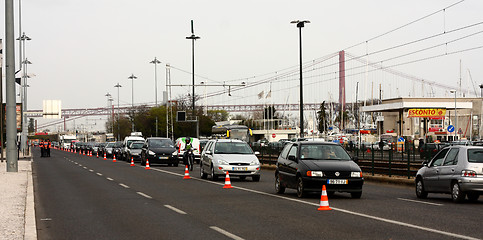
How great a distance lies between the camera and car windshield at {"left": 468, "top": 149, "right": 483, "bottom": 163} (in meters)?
17.9

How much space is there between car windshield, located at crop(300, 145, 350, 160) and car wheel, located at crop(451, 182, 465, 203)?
3.24 meters

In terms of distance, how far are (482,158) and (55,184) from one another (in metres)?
16.3

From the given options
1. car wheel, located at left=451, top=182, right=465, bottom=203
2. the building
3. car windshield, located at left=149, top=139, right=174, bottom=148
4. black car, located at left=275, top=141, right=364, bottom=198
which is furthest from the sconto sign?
car wheel, located at left=451, top=182, right=465, bottom=203

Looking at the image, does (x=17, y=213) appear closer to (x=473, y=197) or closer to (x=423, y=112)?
(x=473, y=197)

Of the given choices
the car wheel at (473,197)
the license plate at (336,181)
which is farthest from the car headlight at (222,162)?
the car wheel at (473,197)

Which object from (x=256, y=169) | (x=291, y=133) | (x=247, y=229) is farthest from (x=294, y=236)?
(x=291, y=133)

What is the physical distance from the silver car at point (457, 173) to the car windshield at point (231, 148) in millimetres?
10508

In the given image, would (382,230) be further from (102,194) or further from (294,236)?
(102,194)

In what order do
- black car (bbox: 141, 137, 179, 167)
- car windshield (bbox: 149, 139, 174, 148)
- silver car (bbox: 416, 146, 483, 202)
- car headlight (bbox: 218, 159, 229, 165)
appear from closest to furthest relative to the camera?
silver car (bbox: 416, 146, 483, 202) < car headlight (bbox: 218, 159, 229, 165) < black car (bbox: 141, 137, 179, 167) < car windshield (bbox: 149, 139, 174, 148)

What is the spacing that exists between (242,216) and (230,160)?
1326 cm

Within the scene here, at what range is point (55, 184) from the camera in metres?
27.3

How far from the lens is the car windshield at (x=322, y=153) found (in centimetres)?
→ 2005

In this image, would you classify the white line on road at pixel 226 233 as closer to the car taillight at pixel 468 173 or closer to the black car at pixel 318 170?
the black car at pixel 318 170

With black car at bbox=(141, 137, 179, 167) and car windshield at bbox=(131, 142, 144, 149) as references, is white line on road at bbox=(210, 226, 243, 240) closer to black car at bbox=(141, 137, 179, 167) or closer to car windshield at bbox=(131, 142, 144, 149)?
black car at bbox=(141, 137, 179, 167)
